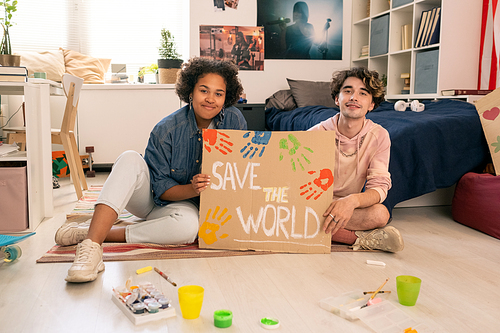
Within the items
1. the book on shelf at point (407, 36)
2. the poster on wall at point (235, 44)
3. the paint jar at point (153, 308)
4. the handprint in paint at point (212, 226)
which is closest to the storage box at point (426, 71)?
the book on shelf at point (407, 36)

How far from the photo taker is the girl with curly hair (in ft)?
5.51

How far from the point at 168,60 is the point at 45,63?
1.13m

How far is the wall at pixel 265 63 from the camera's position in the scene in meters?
4.28

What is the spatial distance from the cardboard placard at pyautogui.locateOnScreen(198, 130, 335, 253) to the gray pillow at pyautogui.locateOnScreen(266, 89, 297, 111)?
8.21ft

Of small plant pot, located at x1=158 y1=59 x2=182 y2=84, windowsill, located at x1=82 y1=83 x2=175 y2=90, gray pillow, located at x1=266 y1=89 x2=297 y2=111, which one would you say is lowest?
gray pillow, located at x1=266 y1=89 x2=297 y2=111

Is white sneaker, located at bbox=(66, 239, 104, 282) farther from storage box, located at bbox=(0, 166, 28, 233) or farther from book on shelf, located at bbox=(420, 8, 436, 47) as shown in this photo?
book on shelf, located at bbox=(420, 8, 436, 47)

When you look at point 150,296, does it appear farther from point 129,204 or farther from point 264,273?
point 129,204

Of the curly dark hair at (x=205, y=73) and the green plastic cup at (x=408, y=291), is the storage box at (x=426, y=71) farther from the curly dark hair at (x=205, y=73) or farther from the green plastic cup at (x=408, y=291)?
the green plastic cup at (x=408, y=291)

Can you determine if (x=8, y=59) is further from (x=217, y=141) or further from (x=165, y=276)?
(x=165, y=276)

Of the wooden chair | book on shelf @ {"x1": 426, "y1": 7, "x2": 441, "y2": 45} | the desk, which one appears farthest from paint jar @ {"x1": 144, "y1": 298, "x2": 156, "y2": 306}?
book on shelf @ {"x1": 426, "y1": 7, "x2": 441, "y2": 45}

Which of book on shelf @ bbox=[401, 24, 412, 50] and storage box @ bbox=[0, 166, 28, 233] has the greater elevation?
book on shelf @ bbox=[401, 24, 412, 50]

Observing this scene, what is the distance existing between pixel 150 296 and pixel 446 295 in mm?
892

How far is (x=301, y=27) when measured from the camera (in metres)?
4.44

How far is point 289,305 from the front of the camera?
1244 mm
